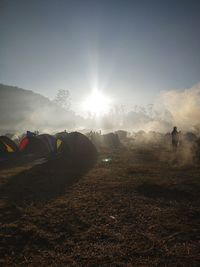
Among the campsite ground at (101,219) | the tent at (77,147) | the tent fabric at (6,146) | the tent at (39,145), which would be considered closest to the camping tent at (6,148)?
the tent fabric at (6,146)

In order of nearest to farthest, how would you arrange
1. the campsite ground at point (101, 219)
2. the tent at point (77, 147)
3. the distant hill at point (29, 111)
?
1. the campsite ground at point (101, 219)
2. the tent at point (77, 147)
3. the distant hill at point (29, 111)

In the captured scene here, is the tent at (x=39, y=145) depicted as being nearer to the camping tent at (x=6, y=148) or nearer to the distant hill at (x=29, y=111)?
the camping tent at (x=6, y=148)

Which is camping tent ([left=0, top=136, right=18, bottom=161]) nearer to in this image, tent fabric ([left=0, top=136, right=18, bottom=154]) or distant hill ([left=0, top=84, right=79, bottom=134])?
tent fabric ([left=0, top=136, right=18, bottom=154])

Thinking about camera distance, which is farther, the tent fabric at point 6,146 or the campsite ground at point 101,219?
the tent fabric at point 6,146

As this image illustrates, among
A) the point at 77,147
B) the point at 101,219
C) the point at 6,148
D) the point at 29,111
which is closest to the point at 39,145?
the point at 6,148

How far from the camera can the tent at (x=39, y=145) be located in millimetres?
21453

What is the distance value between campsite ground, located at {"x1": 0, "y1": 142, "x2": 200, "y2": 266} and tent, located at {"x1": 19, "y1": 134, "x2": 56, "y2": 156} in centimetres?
725

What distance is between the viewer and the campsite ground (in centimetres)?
586

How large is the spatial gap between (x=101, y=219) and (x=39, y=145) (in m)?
15.8

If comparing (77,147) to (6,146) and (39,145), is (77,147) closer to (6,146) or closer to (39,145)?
(39,145)

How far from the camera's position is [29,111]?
146 meters

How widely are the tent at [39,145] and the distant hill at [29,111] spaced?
9887 cm

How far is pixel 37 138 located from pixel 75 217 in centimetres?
1496

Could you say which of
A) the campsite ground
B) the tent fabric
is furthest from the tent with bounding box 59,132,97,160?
the campsite ground
